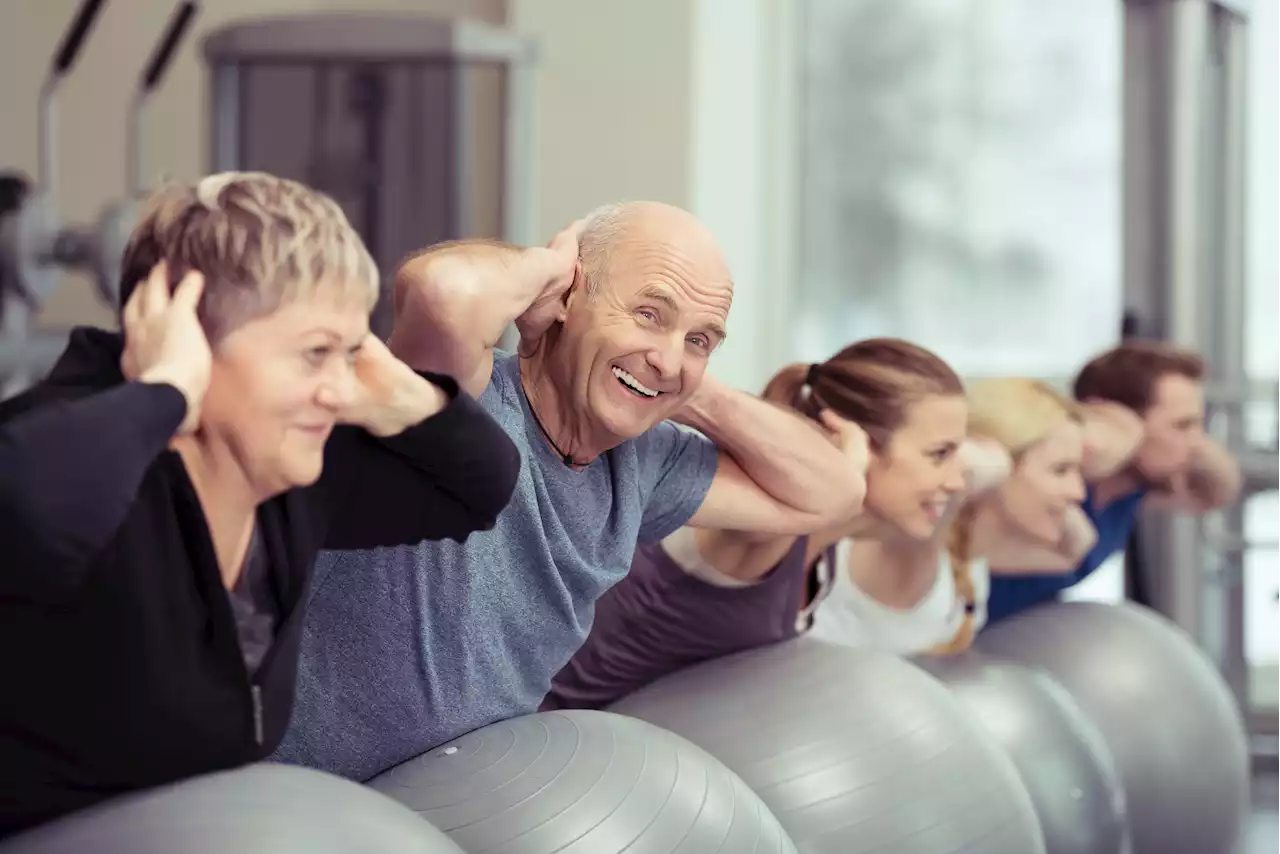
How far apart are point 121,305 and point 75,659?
22cm

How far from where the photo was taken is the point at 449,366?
1.26m

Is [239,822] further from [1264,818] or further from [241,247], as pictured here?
[1264,818]

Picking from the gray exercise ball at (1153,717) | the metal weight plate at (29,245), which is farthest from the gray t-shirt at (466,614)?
the metal weight plate at (29,245)

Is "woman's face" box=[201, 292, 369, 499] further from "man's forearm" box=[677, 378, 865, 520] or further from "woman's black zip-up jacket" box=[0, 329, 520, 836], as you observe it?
"man's forearm" box=[677, 378, 865, 520]

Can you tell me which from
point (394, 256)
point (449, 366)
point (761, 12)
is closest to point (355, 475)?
point (449, 366)

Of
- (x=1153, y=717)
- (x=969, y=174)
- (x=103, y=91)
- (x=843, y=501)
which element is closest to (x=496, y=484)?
(x=843, y=501)

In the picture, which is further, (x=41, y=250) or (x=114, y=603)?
(x=41, y=250)

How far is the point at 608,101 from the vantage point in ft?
12.9

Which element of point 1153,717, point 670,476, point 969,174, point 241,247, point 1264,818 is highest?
point 969,174

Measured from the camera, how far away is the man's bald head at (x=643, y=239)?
1411mm

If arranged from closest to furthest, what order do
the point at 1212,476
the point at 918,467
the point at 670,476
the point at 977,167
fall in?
1. the point at 670,476
2. the point at 918,467
3. the point at 1212,476
4. the point at 977,167

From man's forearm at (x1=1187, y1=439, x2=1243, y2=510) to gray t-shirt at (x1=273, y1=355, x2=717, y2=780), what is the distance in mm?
1747

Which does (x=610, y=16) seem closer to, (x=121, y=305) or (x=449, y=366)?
(x=449, y=366)

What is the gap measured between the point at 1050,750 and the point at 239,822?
1413 mm
